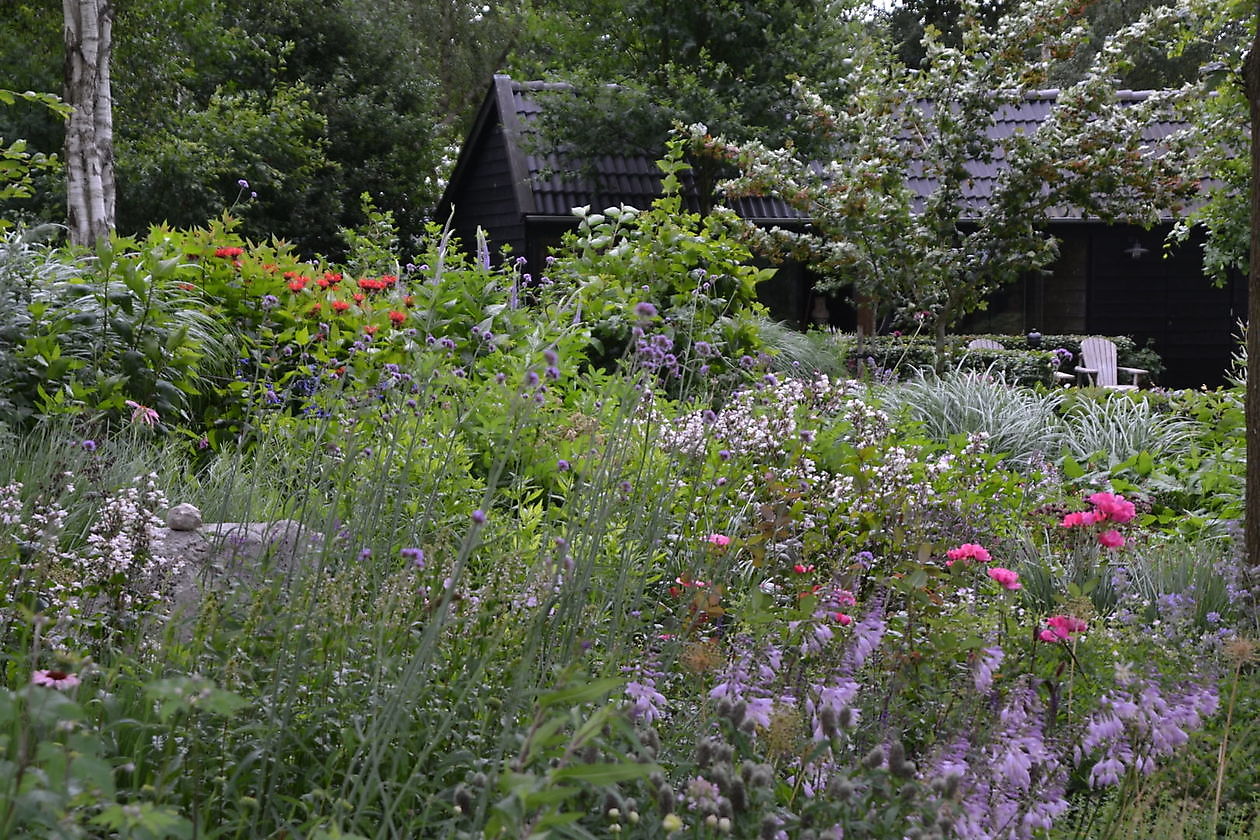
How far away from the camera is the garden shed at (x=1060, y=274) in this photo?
1883cm

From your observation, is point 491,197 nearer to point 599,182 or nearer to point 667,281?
point 599,182

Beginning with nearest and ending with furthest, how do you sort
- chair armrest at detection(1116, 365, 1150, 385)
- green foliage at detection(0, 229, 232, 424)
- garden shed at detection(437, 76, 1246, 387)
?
green foliage at detection(0, 229, 232, 424), chair armrest at detection(1116, 365, 1150, 385), garden shed at detection(437, 76, 1246, 387)

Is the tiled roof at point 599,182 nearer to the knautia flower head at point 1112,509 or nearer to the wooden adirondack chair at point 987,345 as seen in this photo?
the wooden adirondack chair at point 987,345

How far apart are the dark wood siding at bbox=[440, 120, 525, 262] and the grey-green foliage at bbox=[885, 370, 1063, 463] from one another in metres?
11.2

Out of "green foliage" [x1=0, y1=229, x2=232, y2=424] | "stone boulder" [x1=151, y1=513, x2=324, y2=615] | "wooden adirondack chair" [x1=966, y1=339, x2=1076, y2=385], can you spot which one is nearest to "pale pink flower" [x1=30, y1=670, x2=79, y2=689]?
"stone boulder" [x1=151, y1=513, x2=324, y2=615]

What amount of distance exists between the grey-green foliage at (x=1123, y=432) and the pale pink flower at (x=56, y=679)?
7.06 metres

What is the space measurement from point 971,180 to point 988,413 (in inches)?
224

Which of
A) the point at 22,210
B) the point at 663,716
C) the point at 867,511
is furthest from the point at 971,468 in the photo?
the point at 22,210

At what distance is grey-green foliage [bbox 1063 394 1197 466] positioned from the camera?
8062mm

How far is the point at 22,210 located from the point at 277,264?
43.3 ft

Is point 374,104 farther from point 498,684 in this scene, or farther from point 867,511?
point 498,684

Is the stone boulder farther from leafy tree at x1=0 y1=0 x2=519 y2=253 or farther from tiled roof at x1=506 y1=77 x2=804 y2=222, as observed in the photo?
leafy tree at x1=0 y1=0 x2=519 y2=253

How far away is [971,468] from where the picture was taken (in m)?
6.04

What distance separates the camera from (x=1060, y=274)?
19.7 metres
